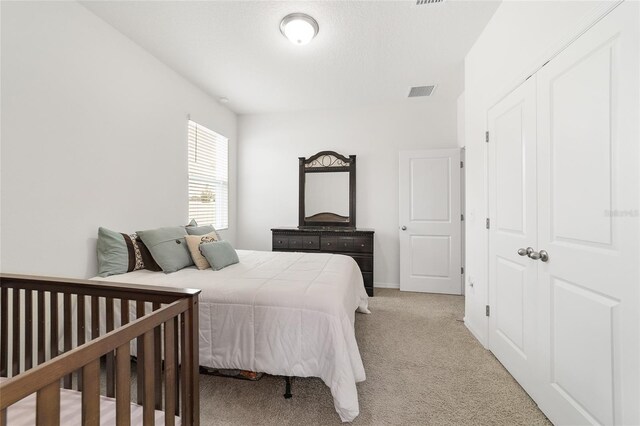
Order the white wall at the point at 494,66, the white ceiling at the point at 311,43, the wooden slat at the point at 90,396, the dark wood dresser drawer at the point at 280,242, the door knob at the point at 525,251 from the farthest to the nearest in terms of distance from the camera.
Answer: the dark wood dresser drawer at the point at 280,242, the white ceiling at the point at 311,43, the door knob at the point at 525,251, the white wall at the point at 494,66, the wooden slat at the point at 90,396

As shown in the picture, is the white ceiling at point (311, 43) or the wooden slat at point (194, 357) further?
the white ceiling at point (311, 43)

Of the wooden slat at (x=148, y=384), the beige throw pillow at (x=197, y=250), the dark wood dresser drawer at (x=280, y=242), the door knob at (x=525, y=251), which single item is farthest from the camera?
the dark wood dresser drawer at (x=280, y=242)

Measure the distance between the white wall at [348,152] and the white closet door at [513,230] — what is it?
185 centimetres

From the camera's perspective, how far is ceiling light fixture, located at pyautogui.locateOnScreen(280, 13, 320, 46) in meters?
2.12

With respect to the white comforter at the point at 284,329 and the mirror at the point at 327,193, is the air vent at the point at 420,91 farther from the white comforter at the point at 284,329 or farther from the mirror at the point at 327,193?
the white comforter at the point at 284,329

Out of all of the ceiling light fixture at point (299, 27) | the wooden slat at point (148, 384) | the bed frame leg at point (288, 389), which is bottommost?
the bed frame leg at point (288, 389)

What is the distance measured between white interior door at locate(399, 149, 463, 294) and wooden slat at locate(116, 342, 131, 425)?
352 centimetres

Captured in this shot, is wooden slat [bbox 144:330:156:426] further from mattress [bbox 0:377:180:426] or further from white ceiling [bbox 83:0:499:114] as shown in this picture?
white ceiling [bbox 83:0:499:114]

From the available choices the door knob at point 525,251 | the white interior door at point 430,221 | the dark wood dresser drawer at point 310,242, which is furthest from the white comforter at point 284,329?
the white interior door at point 430,221

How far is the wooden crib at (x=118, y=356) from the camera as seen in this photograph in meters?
0.66

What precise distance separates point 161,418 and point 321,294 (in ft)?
3.03

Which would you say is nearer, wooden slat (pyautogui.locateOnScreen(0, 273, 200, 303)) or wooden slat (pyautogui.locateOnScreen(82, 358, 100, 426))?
wooden slat (pyautogui.locateOnScreen(82, 358, 100, 426))

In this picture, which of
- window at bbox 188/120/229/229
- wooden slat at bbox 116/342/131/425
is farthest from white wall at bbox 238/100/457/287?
wooden slat at bbox 116/342/131/425

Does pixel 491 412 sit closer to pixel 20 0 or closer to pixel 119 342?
pixel 119 342
